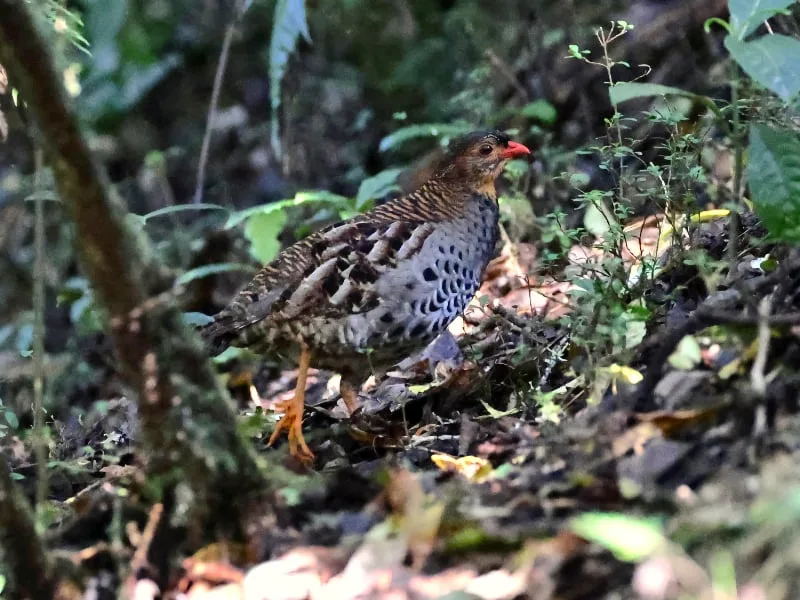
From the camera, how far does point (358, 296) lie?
306 centimetres

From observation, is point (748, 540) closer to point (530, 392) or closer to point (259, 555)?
point (259, 555)

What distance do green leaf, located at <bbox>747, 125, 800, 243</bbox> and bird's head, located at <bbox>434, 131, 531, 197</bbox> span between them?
145 cm

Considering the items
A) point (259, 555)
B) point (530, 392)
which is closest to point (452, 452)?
point (530, 392)

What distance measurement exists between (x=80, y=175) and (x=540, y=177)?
12.7 feet

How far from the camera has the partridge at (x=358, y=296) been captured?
3.06m

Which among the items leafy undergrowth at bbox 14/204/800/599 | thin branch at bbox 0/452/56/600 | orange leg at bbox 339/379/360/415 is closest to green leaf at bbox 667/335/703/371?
leafy undergrowth at bbox 14/204/800/599

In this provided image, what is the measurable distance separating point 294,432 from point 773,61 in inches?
76.8

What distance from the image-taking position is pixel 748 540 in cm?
135

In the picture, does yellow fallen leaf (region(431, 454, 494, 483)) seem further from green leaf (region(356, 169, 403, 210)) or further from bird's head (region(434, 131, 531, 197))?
green leaf (region(356, 169, 403, 210))

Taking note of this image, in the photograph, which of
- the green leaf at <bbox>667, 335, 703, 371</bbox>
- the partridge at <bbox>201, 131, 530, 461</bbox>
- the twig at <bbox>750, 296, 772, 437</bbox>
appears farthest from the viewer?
the partridge at <bbox>201, 131, 530, 461</bbox>

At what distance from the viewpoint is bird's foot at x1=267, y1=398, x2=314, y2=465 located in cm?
285

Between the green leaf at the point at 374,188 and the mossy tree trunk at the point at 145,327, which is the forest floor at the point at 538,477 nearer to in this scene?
the mossy tree trunk at the point at 145,327

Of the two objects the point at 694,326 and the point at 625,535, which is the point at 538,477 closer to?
the point at 625,535

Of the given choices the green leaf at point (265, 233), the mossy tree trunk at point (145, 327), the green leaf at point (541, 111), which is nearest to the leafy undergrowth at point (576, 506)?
the mossy tree trunk at point (145, 327)
